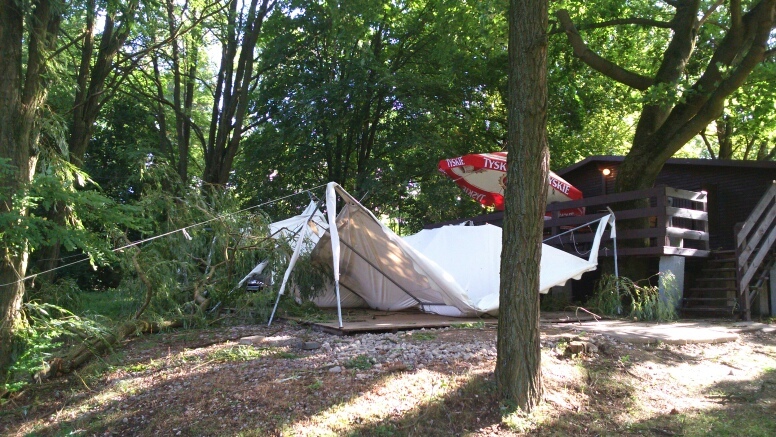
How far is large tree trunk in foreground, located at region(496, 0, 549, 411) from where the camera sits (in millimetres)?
5133

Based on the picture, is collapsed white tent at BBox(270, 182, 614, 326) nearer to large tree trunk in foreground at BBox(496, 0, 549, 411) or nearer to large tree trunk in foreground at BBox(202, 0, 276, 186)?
large tree trunk in foreground at BBox(496, 0, 549, 411)

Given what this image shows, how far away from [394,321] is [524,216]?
4562 mm

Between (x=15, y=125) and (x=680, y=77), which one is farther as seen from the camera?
(x=680, y=77)

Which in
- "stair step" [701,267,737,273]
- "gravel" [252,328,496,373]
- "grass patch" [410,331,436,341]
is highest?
"stair step" [701,267,737,273]

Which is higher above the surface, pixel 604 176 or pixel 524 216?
pixel 604 176

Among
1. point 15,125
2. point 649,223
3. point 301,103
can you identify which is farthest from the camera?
point 301,103

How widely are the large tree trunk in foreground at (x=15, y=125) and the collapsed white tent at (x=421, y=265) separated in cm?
358

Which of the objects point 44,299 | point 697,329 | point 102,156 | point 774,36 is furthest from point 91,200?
point 774,36

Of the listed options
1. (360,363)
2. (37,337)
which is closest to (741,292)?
(360,363)

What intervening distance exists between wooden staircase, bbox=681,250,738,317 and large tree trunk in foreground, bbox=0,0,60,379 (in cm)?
1024

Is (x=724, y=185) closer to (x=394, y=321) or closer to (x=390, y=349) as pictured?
(x=394, y=321)

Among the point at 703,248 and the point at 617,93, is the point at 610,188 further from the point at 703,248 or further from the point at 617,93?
the point at 617,93

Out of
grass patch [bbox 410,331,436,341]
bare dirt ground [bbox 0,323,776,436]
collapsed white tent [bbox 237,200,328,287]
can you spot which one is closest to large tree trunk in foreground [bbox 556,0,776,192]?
bare dirt ground [bbox 0,323,776,436]

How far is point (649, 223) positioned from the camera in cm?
1148
